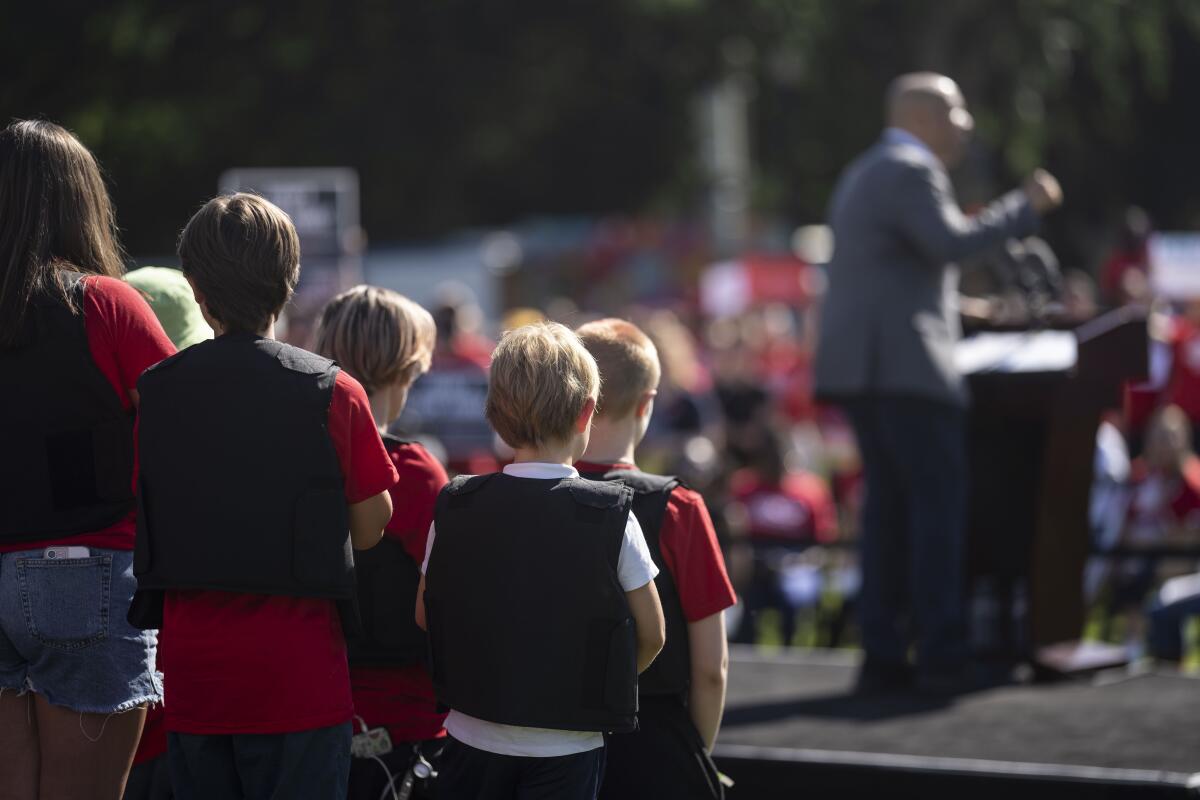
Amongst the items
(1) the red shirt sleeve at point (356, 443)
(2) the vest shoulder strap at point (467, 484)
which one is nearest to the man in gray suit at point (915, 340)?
(2) the vest shoulder strap at point (467, 484)

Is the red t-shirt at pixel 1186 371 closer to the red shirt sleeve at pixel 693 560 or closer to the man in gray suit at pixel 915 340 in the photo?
the man in gray suit at pixel 915 340

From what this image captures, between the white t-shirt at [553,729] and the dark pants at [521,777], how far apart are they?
1cm

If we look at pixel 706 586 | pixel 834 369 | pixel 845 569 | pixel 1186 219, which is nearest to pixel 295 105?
pixel 845 569

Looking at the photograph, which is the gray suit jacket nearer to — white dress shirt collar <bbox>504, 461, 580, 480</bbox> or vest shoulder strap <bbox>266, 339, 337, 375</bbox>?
white dress shirt collar <bbox>504, 461, 580, 480</bbox>

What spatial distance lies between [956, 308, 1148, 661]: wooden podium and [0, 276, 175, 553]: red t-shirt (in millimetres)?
3330

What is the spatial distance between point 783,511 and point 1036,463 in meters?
3.04

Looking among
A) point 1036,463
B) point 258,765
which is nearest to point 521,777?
point 258,765

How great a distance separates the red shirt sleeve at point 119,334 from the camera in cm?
323

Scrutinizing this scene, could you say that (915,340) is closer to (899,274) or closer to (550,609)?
(899,274)

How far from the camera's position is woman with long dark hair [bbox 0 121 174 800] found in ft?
10.5

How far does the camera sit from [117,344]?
10.7 feet

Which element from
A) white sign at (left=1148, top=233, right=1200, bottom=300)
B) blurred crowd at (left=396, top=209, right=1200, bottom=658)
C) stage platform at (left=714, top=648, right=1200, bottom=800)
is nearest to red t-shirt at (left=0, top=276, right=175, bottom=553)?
stage platform at (left=714, top=648, right=1200, bottom=800)

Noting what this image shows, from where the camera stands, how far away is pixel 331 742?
308cm

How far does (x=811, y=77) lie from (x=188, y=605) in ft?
54.6
